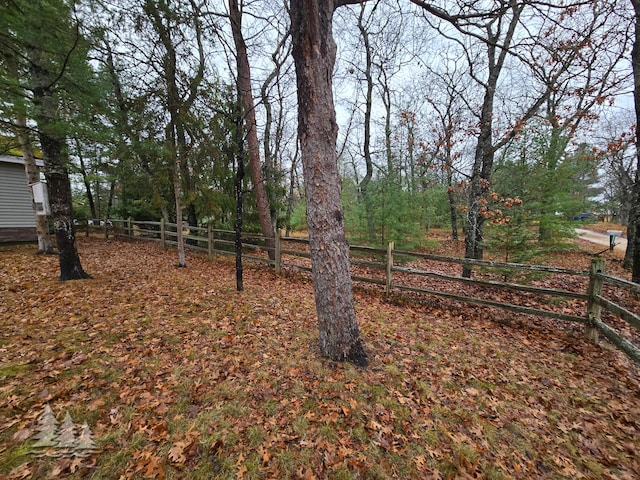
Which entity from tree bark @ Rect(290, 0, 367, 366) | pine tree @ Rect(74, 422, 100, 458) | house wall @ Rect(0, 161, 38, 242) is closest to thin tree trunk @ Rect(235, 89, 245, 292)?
tree bark @ Rect(290, 0, 367, 366)

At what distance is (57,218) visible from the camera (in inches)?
200

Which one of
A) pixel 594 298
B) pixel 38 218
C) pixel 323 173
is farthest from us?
pixel 38 218

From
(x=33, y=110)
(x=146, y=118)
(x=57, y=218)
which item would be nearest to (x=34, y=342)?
(x=57, y=218)

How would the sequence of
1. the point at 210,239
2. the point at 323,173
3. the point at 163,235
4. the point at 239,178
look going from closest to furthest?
the point at 323,173, the point at 239,178, the point at 210,239, the point at 163,235

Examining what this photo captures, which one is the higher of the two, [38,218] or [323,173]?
[323,173]

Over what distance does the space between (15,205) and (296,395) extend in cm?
1496

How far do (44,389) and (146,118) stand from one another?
643 cm

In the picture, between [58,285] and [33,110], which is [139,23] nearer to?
[33,110]

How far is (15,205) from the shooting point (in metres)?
10.4

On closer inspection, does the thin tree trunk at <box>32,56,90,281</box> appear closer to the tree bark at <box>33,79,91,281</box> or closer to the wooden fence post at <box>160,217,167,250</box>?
the tree bark at <box>33,79,91,281</box>

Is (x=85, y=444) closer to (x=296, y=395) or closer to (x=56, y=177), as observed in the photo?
(x=296, y=395)

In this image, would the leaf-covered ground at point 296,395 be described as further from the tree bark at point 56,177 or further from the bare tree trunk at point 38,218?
the bare tree trunk at point 38,218

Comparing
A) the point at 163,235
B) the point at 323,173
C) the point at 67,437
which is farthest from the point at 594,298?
the point at 163,235

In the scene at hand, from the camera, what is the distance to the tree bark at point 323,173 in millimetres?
2713
